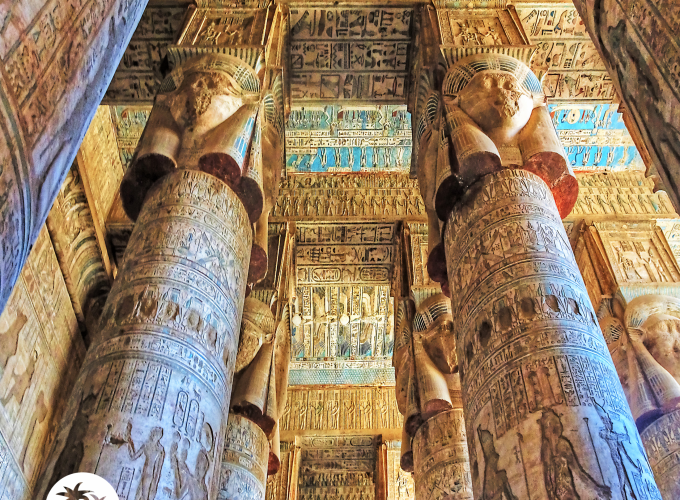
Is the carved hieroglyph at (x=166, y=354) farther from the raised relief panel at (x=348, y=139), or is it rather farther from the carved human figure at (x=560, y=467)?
the raised relief panel at (x=348, y=139)

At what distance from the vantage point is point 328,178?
8609 mm

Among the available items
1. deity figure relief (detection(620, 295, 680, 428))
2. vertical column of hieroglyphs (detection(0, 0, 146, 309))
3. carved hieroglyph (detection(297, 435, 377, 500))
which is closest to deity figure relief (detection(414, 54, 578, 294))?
deity figure relief (detection(620, 295, 680, 428))

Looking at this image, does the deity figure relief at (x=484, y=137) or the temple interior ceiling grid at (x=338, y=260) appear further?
the deity figure relief at (x=484, y=137)

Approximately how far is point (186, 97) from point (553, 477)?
3.63m

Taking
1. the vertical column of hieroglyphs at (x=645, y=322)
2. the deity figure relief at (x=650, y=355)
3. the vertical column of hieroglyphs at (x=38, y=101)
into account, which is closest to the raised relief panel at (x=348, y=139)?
the vertical column of hieroglyphs at (x=645, y=322)

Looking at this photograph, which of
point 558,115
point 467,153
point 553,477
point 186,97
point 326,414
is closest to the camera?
point 553,477

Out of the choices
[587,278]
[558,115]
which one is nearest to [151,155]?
[587,278]

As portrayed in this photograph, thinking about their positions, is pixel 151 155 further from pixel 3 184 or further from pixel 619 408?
pixel 619 408

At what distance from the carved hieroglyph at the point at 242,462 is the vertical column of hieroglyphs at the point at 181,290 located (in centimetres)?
200

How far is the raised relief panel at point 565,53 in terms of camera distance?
6.59 meters

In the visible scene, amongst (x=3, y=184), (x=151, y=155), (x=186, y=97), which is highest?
(x=186, y=97)

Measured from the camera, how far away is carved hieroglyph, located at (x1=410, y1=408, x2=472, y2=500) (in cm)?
573

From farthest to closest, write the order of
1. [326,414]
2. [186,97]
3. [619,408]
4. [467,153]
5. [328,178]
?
[326,414]
[328,178]
[186,97]
[467,153]
[619,408]

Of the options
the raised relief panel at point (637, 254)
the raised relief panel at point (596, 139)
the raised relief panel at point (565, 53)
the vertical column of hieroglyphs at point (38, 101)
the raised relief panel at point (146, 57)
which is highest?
the raised relief panel at point (596, 139)
